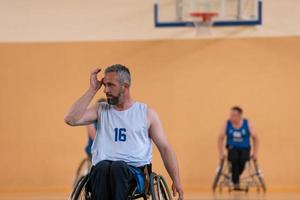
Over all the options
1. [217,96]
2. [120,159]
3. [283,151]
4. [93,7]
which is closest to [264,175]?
[283,151]

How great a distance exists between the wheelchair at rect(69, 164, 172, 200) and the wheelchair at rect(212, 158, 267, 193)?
6.72m

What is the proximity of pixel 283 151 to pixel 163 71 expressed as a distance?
2194 mm

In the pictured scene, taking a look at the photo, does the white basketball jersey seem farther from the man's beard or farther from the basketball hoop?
the basketball hoop

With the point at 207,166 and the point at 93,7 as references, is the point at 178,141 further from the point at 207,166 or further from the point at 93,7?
the point at 93,7

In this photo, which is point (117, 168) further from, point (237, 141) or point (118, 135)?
point (237, 141)

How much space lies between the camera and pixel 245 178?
12320 millimetres

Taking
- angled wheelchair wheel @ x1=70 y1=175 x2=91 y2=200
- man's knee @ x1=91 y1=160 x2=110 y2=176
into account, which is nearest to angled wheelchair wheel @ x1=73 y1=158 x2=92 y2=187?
angled wheelchair wheel @ x1=70 y1=175 x2=91 y2=200

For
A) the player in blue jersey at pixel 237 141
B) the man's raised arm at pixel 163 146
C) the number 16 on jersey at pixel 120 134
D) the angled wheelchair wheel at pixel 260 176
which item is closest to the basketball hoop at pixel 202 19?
the player in blue jersey at pixel 237 141

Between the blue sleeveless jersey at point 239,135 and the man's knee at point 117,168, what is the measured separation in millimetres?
7256

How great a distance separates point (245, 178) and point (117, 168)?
304 inches

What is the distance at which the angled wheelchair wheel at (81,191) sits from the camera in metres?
4.86

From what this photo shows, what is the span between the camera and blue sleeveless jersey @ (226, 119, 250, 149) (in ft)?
39.3

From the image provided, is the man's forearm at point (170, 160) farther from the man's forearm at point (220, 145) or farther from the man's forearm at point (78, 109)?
the man's forearm at point (220, 145)

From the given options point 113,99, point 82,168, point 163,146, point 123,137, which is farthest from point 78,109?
point 82,168
